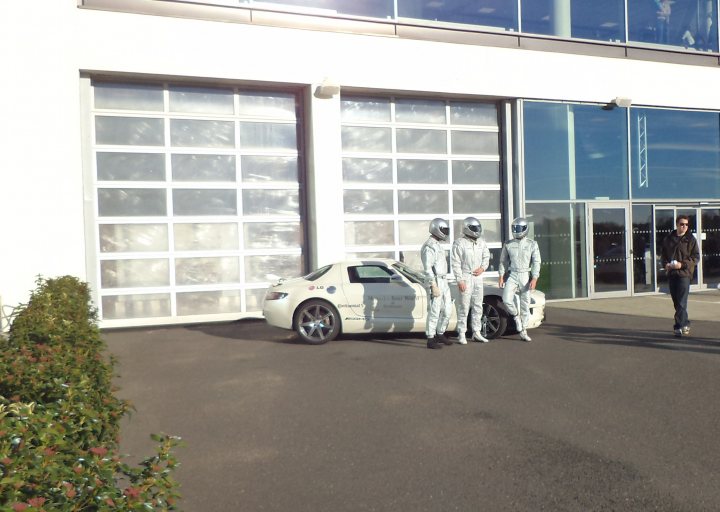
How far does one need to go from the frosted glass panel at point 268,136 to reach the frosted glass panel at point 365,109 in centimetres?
119

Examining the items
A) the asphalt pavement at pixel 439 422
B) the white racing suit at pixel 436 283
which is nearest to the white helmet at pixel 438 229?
the white racing suit at pixel 436 283

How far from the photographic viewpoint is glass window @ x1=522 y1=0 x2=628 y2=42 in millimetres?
16266

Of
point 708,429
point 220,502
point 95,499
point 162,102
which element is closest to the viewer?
point 95,499

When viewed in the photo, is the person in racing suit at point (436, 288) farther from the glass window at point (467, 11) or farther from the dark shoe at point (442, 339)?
the glass window at point (467, 11)

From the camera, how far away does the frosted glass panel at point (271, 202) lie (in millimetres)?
14117

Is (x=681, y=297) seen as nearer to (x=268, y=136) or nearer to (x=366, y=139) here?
(x=366, y=139)

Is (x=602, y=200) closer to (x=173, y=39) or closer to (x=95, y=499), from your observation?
(x=173, y=39)

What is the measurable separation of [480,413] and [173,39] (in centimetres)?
991

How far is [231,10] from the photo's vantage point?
13719 mm

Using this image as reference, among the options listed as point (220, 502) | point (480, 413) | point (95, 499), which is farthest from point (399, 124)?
point (95, 499)

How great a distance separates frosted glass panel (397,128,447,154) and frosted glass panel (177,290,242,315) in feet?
15.6

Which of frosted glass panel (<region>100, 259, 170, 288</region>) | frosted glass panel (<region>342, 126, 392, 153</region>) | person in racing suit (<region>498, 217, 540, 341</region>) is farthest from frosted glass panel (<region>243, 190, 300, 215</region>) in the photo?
person in racing suit (<region>498, 217, 540, 341</region>)

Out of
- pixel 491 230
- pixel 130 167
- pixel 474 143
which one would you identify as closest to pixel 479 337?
pixel 491 230

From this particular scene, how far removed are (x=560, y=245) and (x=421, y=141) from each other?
13.4 ft
